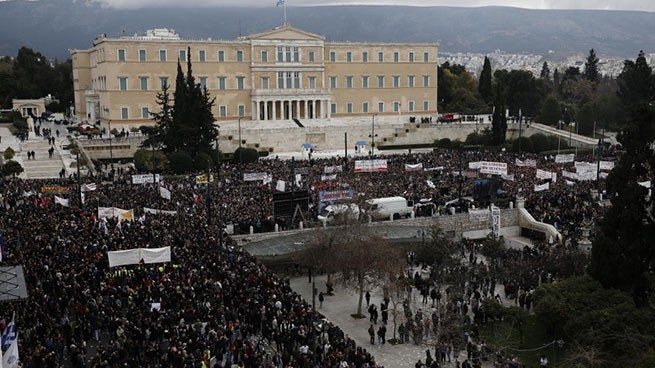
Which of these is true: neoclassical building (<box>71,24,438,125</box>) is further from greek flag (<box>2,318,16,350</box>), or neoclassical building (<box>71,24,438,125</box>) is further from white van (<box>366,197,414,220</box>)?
greek flag (<box>2,318,16,350</box>)

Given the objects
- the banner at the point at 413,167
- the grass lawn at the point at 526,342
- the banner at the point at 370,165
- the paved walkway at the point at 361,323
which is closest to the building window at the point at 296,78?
the banner at the point at 413,167

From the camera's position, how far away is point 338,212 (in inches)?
1212

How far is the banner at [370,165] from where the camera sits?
4116cm

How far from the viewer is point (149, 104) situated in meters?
68.5

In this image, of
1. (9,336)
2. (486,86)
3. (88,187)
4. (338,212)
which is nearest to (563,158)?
(338,212)

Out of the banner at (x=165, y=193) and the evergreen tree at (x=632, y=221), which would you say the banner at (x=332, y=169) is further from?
the evergreen tree at (x=632, y=221)

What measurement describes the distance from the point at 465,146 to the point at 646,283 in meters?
42.3

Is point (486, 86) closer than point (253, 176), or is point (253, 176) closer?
point (253, 176)

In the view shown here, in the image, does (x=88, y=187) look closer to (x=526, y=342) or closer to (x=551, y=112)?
(x=526, y=342)

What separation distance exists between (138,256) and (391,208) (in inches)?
639

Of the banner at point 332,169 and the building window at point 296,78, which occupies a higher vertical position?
the building window at point 296,78

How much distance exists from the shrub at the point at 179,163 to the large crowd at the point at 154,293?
36.7ft

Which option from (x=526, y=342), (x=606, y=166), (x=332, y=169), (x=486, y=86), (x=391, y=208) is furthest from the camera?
(x=486, y=86)

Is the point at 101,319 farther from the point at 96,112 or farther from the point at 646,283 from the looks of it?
the point at 96,112
